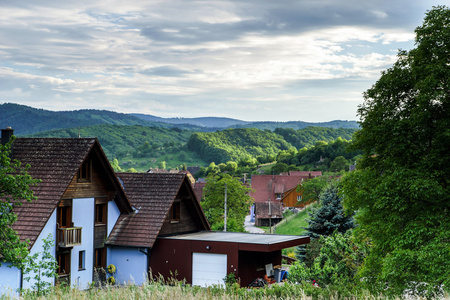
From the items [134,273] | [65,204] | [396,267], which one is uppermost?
[65,204]

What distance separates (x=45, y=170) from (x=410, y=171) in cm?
1811

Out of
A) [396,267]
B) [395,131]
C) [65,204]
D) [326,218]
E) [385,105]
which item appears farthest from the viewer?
[326,218]

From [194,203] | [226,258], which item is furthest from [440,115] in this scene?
[194,203]

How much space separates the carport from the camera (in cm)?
3105

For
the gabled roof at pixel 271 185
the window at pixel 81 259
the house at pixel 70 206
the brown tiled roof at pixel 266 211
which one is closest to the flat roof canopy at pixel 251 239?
the house at pixel 70 206

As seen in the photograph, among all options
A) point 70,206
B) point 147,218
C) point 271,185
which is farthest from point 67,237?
point 271,185

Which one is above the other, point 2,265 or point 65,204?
point 65,204

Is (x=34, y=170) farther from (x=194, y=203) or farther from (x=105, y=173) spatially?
(x=194, y=203)

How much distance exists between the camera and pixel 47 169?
29.2m

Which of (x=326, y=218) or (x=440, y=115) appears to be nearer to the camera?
(x=440, y=115)

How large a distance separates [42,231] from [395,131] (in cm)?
1733

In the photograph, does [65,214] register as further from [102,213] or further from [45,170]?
[102,213]

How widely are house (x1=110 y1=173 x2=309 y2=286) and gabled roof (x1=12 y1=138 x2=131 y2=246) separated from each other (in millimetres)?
2270

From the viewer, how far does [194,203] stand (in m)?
36.2
